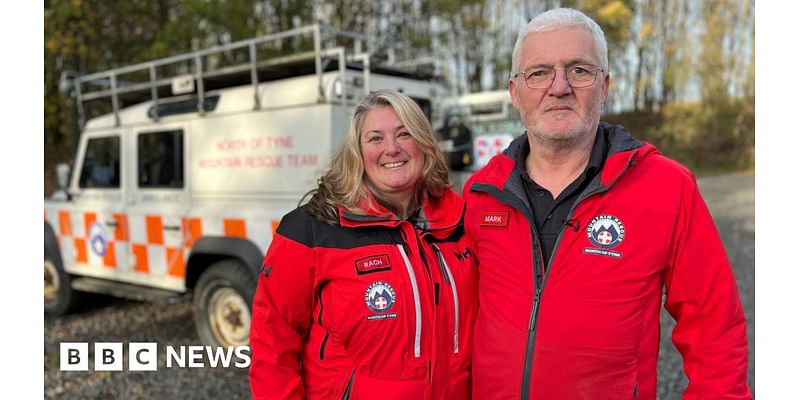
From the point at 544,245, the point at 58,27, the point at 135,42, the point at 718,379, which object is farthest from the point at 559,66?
the point at 135,42

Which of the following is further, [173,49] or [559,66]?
[173,49]

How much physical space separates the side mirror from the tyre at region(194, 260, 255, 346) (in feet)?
5.11

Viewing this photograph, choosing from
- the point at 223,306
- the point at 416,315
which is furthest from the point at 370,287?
the point at 223,306

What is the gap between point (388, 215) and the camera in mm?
1631

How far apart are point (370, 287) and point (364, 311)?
0.21 feet

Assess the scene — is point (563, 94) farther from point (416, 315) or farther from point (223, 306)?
point (223, 306)

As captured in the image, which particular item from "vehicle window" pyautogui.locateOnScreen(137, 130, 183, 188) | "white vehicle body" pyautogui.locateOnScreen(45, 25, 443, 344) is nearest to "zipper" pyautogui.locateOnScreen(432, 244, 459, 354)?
"white vehicle body" pyautogui.locateOnScreen(45, 25, 443, 344)

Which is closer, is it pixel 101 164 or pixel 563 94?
pixel 563 94

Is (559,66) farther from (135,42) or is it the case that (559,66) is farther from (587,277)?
(135,42)

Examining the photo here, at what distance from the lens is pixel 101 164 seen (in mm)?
4590

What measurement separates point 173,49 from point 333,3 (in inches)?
95.5

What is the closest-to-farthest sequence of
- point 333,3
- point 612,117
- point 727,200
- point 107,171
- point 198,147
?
point 198,147 → point 107,171 → point 333,3 → point 727,200 → point 612,117

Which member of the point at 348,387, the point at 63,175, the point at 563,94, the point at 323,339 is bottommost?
the point at 348,387

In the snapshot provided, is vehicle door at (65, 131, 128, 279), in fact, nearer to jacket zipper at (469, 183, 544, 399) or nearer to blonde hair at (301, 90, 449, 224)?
blonde hair at (301, 90, 449, 224)
